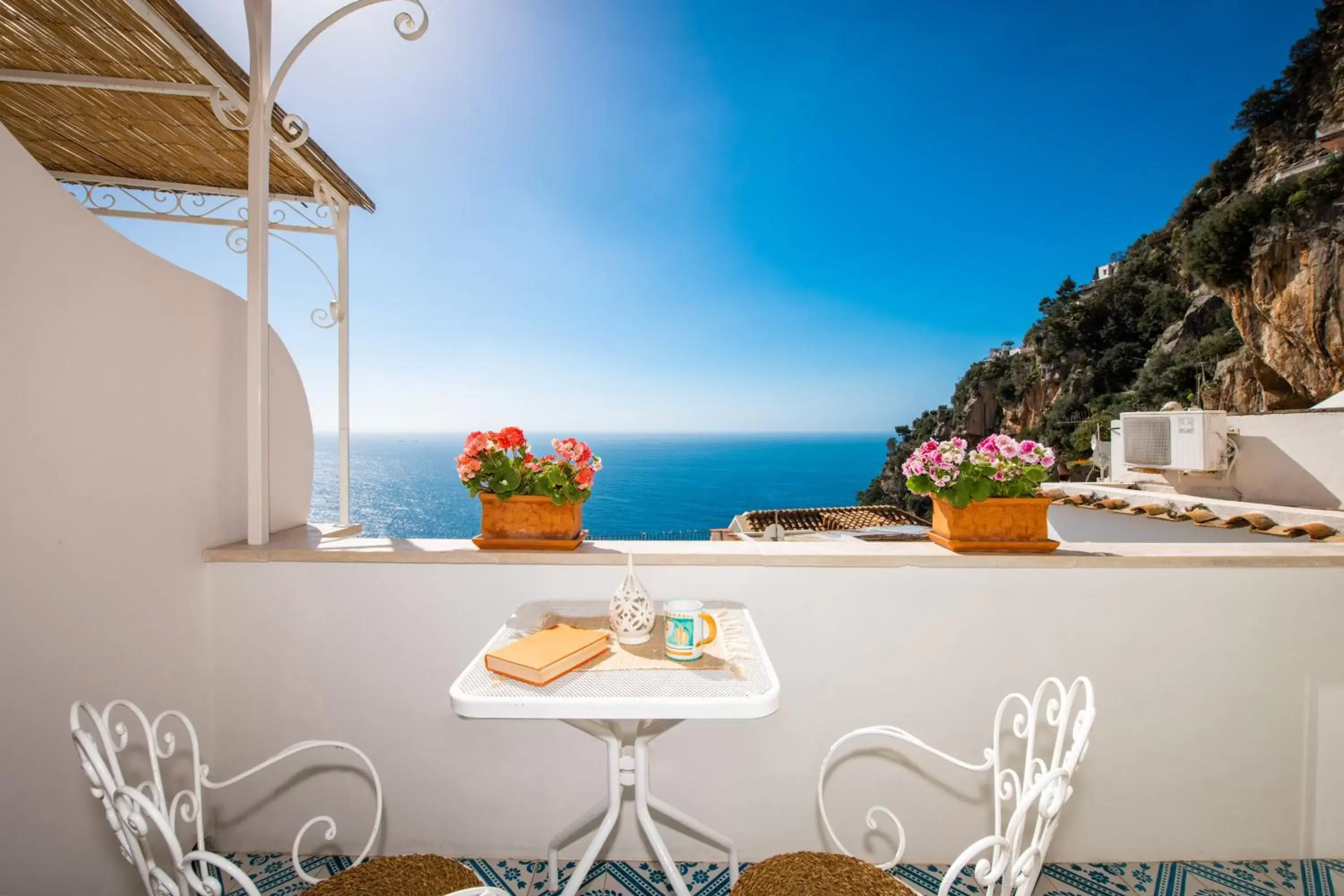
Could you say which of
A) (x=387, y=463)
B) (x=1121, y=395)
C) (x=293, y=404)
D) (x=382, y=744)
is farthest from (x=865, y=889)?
(x=387, y=463)

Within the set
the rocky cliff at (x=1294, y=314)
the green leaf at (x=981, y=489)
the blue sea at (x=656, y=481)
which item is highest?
the rocky cliff at (x=1294, y=314)

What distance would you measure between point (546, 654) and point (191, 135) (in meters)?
2.66

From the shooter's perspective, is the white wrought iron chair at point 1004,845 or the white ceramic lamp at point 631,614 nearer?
the white wrought iron chair at point 1004,845

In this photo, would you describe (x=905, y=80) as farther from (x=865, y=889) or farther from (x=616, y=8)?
(x=865, y=889)

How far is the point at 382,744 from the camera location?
1.69 metres

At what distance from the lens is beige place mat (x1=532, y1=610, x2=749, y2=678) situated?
3.30ft

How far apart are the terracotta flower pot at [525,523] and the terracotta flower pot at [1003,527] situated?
3.71 ft

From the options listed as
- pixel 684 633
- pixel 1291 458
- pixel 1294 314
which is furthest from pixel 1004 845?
pixel 1294 314

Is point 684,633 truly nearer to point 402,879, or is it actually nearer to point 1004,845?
point 1004,845

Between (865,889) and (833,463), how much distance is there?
181ft

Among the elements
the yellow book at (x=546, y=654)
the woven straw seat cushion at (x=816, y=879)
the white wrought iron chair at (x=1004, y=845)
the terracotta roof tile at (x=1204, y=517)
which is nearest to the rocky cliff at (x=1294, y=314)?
the terracotta roof tile at (x=1204, y=517)

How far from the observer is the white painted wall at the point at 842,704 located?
1.62m

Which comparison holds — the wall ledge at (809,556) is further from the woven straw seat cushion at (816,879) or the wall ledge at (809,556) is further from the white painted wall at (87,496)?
the woven straw seat cushion at (816,879)

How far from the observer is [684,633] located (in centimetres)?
104
